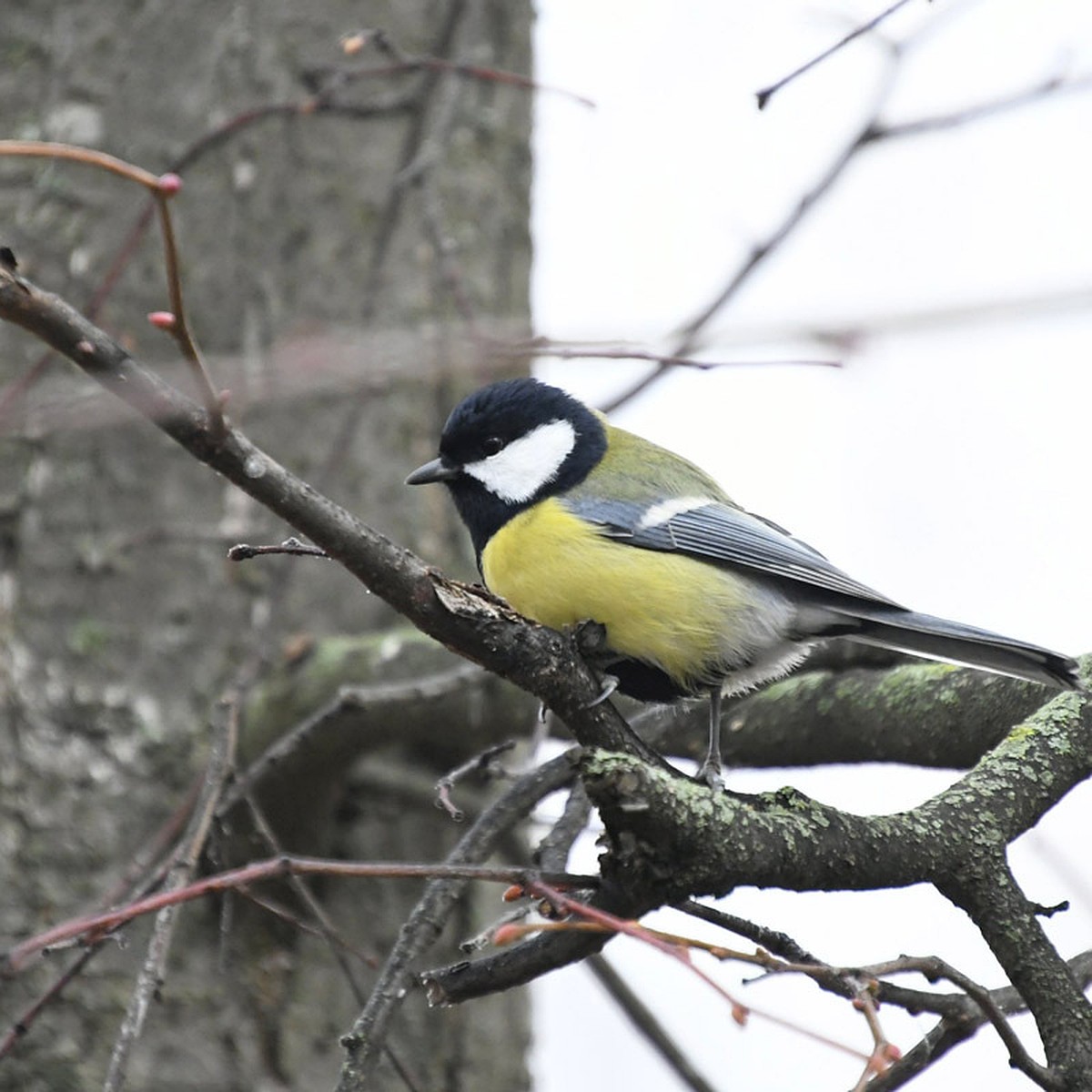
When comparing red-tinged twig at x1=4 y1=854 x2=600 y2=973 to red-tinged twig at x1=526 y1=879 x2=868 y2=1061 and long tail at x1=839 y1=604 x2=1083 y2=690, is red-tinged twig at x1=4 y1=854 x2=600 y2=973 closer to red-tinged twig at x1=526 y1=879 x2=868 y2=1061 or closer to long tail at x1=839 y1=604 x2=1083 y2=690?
red-tinged twig at x1=526 y1=879 x2=868 y2=1061

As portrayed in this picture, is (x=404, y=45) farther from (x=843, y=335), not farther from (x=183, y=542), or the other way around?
(x=843, y=335)

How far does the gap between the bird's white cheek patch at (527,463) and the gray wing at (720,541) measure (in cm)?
13

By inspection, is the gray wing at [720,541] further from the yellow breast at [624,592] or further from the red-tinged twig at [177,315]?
the red-tinged twig at [177,315]

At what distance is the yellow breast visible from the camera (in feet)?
8.21

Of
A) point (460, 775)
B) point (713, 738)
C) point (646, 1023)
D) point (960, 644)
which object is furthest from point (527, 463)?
point (646, 1023)

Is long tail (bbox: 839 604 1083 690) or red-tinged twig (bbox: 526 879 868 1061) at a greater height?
long tail (bbox: 839 604 1083 690)

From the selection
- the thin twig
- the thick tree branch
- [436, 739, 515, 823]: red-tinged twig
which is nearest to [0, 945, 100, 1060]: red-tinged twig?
the thin twig

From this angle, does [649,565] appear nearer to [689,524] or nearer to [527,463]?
[689,524]

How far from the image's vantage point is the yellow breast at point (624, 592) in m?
2.50

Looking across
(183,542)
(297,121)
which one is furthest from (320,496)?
(297,121)

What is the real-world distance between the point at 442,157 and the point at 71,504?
50.7 inches

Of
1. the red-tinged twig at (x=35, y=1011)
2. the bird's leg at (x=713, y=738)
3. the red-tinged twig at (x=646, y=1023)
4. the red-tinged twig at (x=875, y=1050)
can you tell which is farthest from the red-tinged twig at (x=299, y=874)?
the red-tinged twig at (x=646, y=1023)

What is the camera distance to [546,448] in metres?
2.96

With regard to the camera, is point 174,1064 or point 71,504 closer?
point 174,1064
